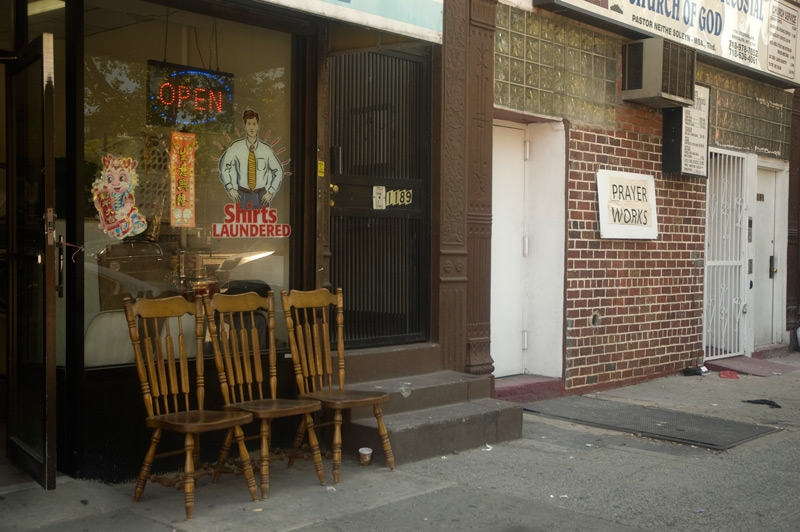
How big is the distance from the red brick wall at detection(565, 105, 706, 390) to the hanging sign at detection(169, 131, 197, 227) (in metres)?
3.85

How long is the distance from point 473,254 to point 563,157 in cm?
164

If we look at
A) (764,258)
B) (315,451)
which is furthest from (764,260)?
(315,451)

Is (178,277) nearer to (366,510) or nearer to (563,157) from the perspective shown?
(366,510)

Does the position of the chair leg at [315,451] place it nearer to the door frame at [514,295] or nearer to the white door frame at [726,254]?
the door frame at [514,295]

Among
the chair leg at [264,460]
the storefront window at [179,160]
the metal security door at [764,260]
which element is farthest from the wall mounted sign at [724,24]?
the chair leg at [264,460]

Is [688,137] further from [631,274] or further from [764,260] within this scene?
[764,260]

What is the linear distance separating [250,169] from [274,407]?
1800 mm

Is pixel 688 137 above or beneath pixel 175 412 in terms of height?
above

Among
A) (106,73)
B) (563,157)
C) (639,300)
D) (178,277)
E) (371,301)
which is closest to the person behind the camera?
(106,73)

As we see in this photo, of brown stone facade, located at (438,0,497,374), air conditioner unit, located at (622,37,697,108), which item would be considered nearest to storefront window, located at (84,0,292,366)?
brown stone facade, located at (438,0,497,374)

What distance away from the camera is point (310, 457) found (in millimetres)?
5273

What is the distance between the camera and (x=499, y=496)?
16.4 ft

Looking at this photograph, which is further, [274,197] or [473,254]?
[473,254]

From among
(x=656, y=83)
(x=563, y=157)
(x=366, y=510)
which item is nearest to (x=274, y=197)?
(x=366, y=510)
